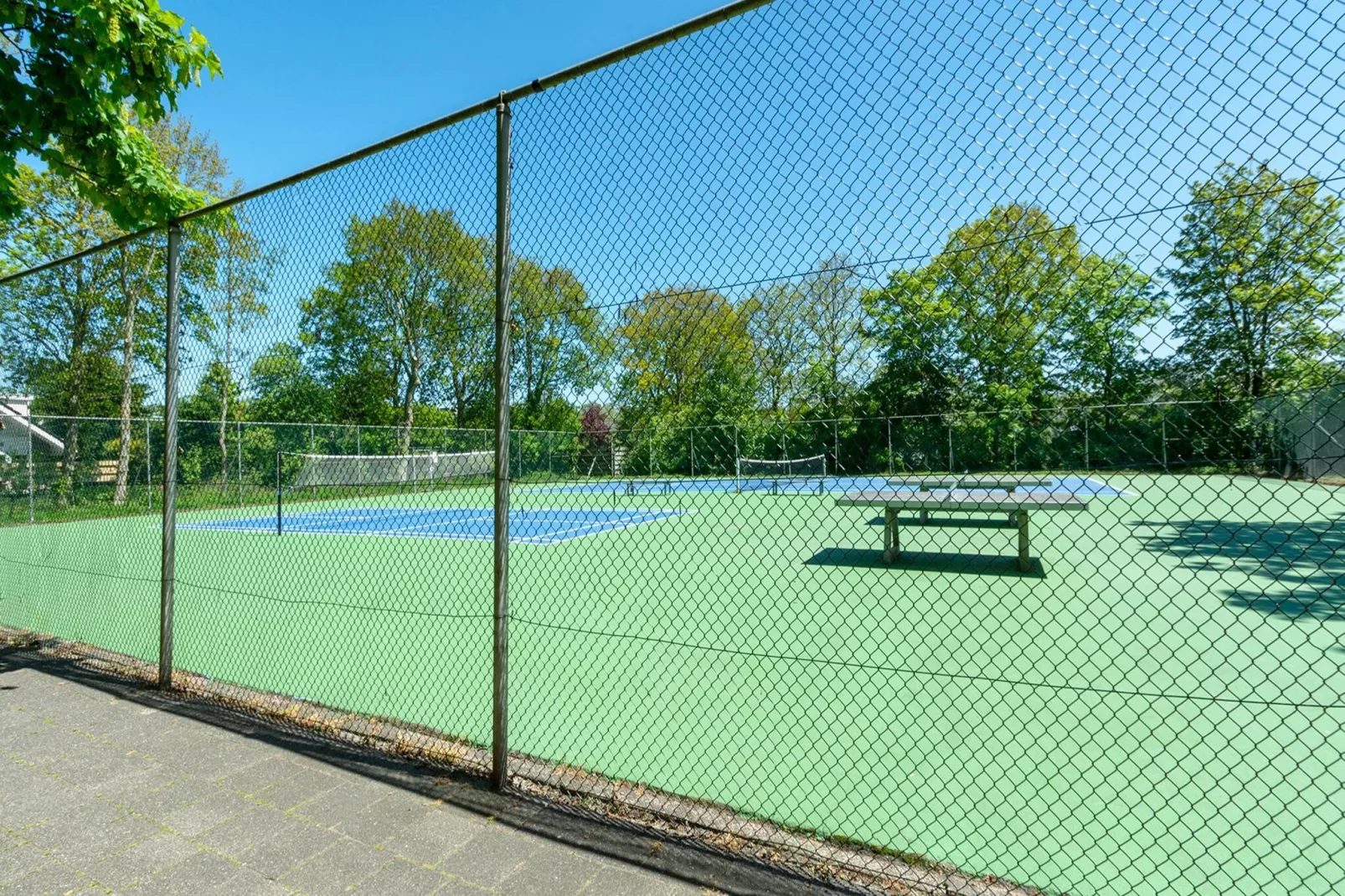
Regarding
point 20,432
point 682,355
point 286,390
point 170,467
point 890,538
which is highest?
point 286,390

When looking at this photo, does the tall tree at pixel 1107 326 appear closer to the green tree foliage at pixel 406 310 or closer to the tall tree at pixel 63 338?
the green tree foliage at pixel 406 310

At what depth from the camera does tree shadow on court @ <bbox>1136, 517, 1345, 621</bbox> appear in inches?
205

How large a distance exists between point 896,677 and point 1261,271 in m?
3.06

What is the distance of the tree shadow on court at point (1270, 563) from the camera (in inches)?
205

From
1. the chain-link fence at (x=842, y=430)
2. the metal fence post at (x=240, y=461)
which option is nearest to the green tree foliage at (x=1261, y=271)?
the chain-link fence at (x=842, y=430)

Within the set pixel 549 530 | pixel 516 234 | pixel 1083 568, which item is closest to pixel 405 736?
pixel 516 234

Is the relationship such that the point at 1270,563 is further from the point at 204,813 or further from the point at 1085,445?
the point at 204,813

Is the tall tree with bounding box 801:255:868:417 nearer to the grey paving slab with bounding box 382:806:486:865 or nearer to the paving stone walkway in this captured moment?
the paving stone walkway

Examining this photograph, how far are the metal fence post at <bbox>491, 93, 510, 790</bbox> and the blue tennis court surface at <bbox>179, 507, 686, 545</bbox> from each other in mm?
7420

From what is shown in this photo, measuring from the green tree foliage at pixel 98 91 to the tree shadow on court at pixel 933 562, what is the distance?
6950 millimetres

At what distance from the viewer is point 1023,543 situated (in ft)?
22.4

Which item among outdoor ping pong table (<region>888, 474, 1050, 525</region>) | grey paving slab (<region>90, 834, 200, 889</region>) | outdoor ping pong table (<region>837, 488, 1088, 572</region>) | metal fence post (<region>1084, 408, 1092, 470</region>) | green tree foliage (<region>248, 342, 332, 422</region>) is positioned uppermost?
green tree foliage (<region>248, 342, 332, 422</region>)

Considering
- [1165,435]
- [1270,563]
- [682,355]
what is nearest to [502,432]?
[682,355]

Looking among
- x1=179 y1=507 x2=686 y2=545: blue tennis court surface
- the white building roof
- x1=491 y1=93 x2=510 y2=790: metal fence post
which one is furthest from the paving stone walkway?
x1=179 y1=507 x2=686 y2=545: blue tennis court surface
